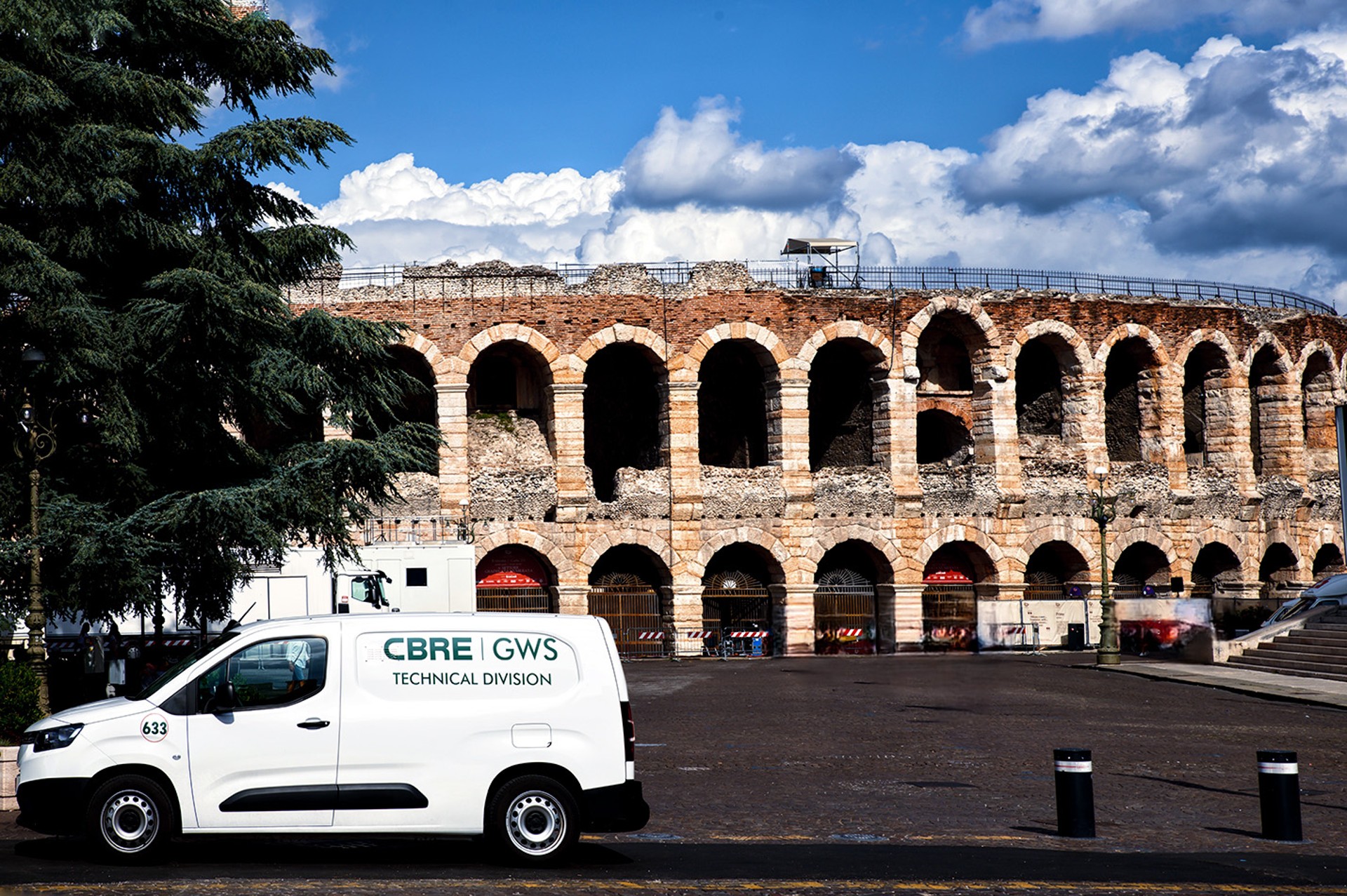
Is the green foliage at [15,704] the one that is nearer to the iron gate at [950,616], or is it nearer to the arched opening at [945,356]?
the iron gate at [950,616]

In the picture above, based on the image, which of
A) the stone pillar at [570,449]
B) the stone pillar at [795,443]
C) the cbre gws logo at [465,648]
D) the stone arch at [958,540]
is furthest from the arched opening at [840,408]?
the cbre gws logo at [465,648]

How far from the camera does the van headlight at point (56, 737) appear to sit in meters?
10.1

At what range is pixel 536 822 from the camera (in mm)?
10297

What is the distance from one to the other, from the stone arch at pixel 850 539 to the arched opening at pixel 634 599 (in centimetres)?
405

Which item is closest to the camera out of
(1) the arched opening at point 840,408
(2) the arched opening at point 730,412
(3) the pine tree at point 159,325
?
(3) the pine tree at point 159,325

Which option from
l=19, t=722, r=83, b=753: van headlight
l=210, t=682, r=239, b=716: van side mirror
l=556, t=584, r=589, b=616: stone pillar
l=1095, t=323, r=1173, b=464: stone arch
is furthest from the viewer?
l=1095, t=323, r=1173, b=464: stone arch

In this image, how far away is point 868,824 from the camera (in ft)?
41.5

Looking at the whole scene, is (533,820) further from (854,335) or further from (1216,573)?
(1216,573)

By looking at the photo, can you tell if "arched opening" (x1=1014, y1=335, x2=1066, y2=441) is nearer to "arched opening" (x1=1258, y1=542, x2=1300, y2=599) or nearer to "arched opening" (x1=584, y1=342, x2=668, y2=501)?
"arched opening" (x1=1258, y1=542, x2=1300, y2=599)

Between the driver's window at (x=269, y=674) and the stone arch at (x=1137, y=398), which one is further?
the stone arch at (x=1137, y=398)

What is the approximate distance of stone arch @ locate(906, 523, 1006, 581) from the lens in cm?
3994

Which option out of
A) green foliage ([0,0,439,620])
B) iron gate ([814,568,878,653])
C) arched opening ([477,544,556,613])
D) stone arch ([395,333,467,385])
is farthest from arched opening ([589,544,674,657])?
green foliage ([0,0,439,620])

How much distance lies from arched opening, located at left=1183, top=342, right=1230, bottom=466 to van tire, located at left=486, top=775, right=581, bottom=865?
37160 millimetres

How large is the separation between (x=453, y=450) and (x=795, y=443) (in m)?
9.62
